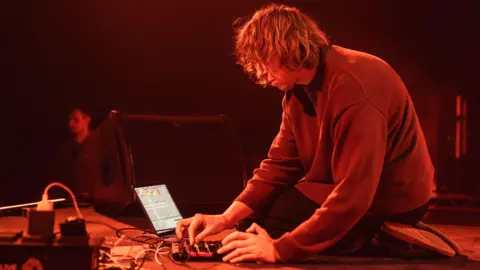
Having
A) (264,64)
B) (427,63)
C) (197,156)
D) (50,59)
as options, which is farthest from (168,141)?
(427,63)

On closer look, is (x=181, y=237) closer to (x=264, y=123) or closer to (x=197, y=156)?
(x=197, y=156)

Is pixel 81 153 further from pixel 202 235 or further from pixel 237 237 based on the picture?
pixel 237 237

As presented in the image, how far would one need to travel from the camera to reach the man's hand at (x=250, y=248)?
1.90m

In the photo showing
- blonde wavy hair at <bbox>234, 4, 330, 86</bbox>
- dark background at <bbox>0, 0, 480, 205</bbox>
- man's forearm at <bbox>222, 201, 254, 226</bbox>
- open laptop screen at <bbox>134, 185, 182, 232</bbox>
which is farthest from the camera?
dark background at <bbox>0, 0, 480, 205</bbox>

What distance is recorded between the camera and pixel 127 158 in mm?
3000

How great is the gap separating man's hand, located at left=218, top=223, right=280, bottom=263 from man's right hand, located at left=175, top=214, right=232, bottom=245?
0.15 m

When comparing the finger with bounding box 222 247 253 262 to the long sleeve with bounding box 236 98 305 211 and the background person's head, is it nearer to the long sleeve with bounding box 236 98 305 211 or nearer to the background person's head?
the long sleeve with bounding box 236 98 305 211

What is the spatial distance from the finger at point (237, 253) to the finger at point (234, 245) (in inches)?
0.5

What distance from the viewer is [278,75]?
200 cm

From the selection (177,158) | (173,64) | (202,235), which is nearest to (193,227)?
(202,235)

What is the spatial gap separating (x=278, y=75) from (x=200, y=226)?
1.88 feet

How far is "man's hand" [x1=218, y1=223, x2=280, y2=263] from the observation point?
1903 millimetres

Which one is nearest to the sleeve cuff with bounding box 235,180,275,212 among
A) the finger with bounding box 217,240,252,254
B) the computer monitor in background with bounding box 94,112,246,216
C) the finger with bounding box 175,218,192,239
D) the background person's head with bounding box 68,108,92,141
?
the finger with bounding box 175,218,192,239

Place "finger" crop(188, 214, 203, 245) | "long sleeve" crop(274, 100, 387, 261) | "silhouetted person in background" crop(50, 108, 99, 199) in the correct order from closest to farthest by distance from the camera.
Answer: "long sleeve" crop(274, 100, 387, 261), "finger" crop(188, 214, 203, 245), "silhouetted person in background" crop(50, 108, 99, 199)
